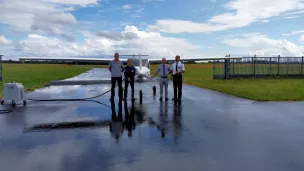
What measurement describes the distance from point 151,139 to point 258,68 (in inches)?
970

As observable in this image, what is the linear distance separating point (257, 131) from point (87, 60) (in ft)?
49.2

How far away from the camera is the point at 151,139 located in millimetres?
5965

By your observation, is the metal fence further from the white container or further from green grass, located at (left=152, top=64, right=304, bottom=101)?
the white container

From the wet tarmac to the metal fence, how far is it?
17.3m

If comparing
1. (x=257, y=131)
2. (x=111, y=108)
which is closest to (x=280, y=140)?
(x=257, y=131)

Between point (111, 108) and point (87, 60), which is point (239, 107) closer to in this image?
point (111, 108)

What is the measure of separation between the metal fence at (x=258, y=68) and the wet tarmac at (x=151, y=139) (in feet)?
56.8

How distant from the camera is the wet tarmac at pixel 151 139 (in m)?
4.54

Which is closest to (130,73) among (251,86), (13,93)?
(13,93)

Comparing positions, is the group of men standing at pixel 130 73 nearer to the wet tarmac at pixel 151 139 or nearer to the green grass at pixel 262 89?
the wet tarmac at pixel 151 139

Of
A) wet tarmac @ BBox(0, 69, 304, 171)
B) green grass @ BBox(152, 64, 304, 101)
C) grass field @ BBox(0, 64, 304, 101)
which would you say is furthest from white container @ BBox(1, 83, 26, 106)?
green grass @ BBox(152, 64, 304, 101)

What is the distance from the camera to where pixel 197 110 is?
988 cm

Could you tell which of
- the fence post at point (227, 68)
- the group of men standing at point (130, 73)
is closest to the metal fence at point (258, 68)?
the fence post at point (227, 68)

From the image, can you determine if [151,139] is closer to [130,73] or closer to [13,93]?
[130,73]
